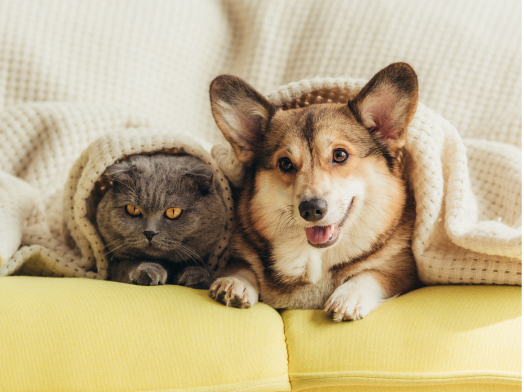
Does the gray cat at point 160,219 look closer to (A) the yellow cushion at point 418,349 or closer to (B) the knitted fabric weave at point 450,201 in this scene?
(B) the knitted fabric weave at point 450,201

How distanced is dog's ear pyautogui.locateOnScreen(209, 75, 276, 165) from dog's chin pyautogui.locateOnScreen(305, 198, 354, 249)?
0.37 m

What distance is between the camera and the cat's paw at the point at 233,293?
1.23 meters

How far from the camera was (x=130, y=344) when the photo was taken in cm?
106

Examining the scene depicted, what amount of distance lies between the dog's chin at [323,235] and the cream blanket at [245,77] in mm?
310

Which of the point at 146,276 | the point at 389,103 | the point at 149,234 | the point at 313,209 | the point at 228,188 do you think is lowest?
the point at 146,276

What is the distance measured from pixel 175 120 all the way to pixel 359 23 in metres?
1.06

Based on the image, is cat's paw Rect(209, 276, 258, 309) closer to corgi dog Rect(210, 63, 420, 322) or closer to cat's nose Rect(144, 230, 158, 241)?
corgi dog Rect(210, 63, 420, 322)

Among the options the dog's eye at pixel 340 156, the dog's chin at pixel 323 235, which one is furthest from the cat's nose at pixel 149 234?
the dog's eye at pixel 340 156

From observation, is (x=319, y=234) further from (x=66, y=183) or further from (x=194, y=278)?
(x=66, y=183)

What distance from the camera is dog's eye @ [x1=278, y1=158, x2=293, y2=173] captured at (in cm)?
130

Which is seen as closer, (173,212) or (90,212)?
(173,212)

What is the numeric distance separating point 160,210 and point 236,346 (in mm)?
556

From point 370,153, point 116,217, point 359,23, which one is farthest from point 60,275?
point 359,23

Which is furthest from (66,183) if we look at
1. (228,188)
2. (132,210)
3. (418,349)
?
(418,349)
